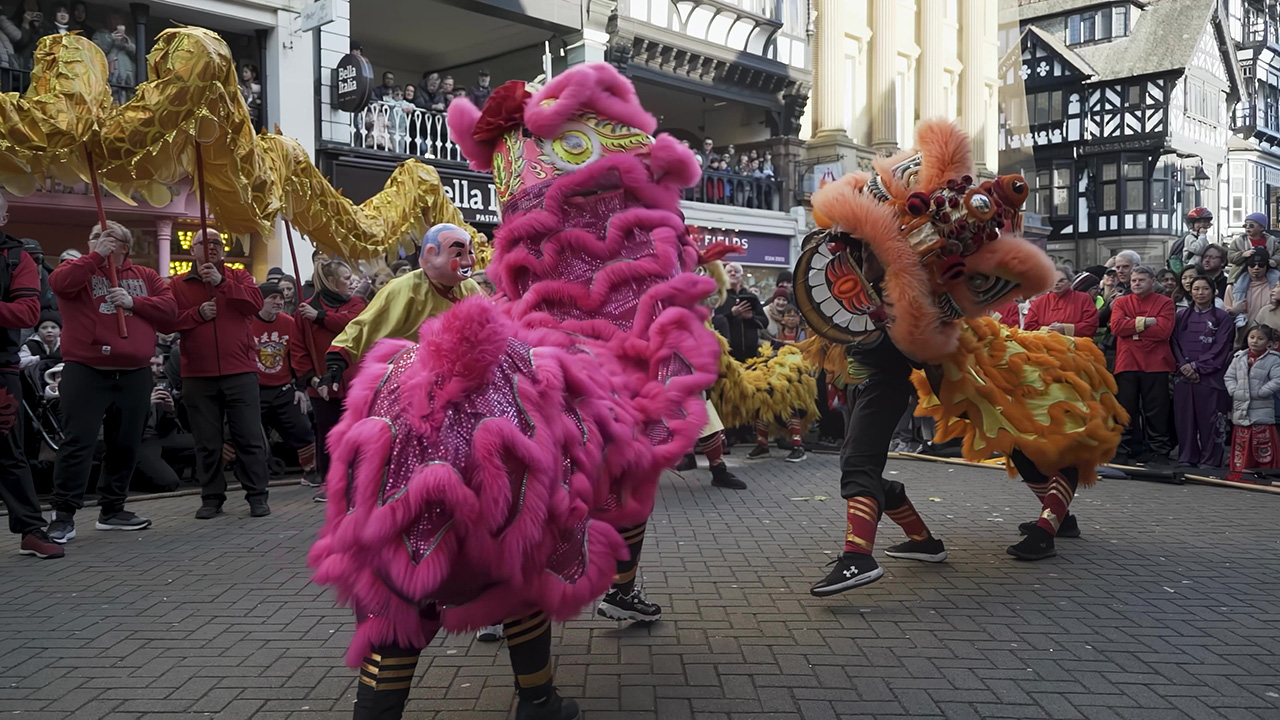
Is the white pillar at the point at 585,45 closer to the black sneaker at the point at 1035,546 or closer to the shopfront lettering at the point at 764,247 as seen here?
the shopfront lettering at the point at 764,247

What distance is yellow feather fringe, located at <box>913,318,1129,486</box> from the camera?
5199mm

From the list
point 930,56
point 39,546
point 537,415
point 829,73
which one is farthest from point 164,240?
point 930,56

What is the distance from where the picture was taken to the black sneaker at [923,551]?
5559 millimetres

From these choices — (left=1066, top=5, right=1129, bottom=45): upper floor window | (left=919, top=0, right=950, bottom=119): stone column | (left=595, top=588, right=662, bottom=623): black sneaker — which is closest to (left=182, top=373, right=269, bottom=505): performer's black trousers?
(left=595, top=588, right=662, bottom=623): black sneaker

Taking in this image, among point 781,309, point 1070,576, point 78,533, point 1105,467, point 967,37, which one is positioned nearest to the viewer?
point 1070,576

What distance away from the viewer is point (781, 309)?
37.3 ft

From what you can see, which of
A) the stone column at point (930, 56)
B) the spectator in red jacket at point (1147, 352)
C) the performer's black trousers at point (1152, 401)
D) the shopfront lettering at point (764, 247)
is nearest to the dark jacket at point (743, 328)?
the spectator in red jacket at point (1147, 352)

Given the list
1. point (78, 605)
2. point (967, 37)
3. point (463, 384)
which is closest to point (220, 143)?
point (78, 605)

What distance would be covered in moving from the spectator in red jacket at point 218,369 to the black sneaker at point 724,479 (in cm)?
366

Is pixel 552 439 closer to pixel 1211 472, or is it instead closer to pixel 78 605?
pixel 78 605

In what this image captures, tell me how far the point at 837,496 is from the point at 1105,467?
3119mm

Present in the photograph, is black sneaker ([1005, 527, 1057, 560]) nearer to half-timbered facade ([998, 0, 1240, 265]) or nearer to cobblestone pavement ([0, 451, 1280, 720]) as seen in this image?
cobblestone pavement ([0, 451, 1280, 720])

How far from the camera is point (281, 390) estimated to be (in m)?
8.62

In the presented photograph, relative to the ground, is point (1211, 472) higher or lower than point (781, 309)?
lower
